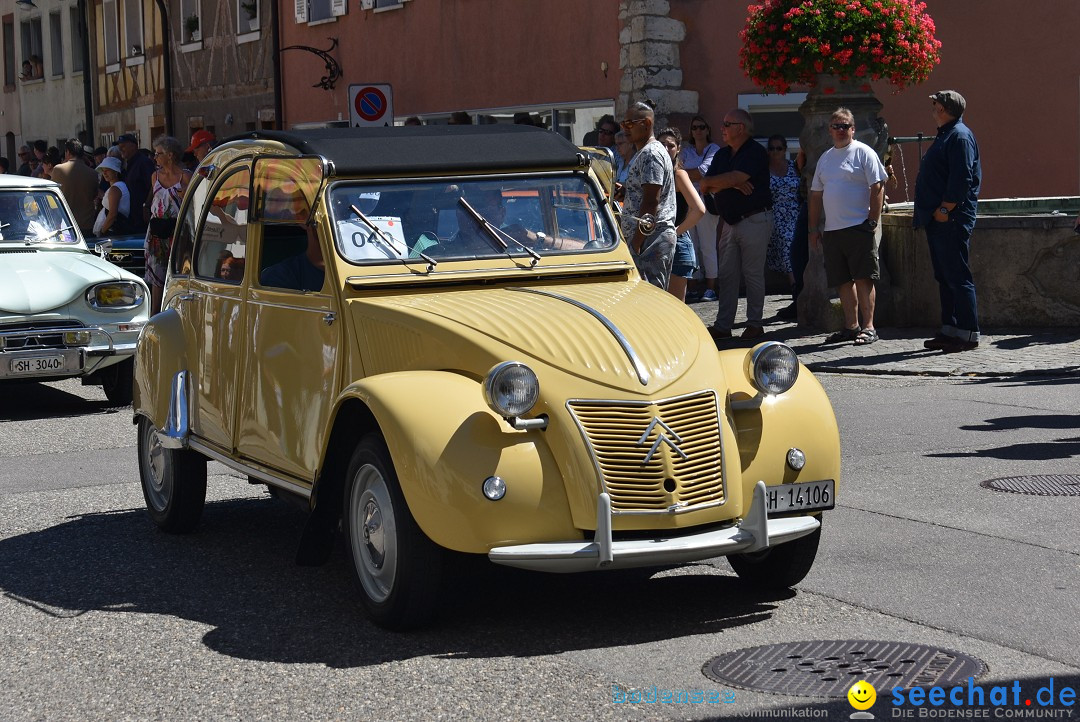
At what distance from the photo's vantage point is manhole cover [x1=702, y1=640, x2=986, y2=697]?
5082 millimetres

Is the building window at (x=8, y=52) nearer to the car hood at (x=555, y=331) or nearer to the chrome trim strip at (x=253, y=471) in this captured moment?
the chrome trim strip at (x=253, y=471)

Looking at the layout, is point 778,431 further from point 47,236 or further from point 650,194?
point 47,236

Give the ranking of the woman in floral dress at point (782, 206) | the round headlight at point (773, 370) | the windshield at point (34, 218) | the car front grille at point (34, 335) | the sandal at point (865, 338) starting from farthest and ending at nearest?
the woman in floral dress at point (782, 206), the sandal at point (865, 338), the windshield at point (34, 218), the car front grille at point (34, 335), the round headlight at point (773, 370)

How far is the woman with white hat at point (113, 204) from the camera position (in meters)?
17.5

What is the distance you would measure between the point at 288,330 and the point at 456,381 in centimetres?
133

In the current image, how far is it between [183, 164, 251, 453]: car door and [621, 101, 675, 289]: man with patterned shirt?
4.06 metres

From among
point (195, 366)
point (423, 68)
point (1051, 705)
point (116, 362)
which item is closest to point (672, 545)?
point (1051, 705)

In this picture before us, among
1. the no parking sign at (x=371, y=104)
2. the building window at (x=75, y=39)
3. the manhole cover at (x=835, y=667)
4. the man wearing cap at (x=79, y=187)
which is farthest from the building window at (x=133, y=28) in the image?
the manhole cover at (x=835, y=667)

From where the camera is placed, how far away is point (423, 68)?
27109mm

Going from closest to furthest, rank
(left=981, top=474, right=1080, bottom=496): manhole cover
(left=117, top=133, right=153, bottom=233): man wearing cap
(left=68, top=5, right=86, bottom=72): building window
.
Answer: (left=981, top=474, right=1080, bottom=496): manhole cover → (left=117, top=133, right=153, bottom=233): man wearing cap → (left=68, top=5, right=86, bottom=72): building window

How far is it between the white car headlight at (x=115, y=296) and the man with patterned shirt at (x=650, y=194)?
3.98 metres

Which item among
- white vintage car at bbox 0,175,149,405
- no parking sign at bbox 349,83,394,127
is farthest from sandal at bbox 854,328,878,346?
no parking sign at bbox 349,83,394,127

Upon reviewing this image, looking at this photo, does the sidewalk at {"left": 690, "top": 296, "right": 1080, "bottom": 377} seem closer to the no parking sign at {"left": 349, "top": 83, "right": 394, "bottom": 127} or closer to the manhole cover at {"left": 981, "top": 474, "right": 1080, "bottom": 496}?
the manhole cover at {"left": 981, "top": 474, "right": 1080, "bottom": 496}

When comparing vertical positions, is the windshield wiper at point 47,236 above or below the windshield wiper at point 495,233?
below
